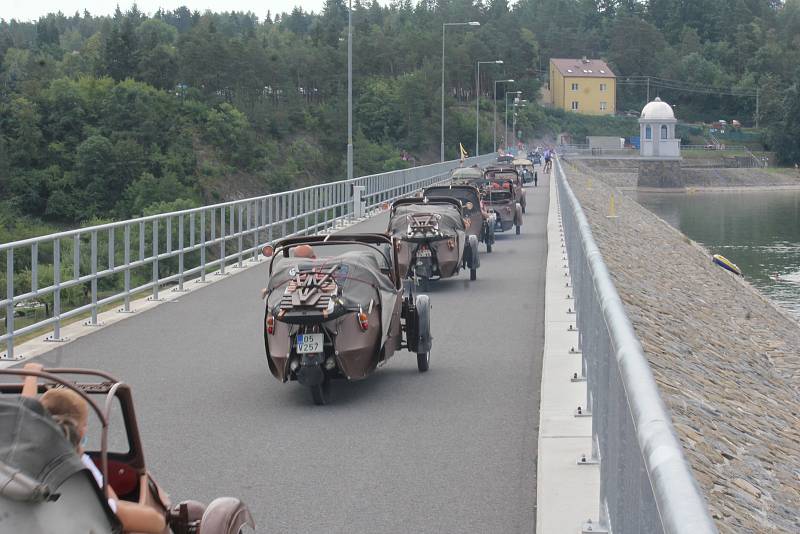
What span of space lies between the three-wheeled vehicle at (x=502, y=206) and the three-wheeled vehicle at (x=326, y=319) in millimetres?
22480

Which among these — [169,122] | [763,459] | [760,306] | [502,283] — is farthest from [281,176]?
[763,459]

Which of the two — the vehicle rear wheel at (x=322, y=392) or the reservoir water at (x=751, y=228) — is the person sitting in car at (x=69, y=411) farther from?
the reservoir water at (x=751, y=228)

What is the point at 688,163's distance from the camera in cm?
16100

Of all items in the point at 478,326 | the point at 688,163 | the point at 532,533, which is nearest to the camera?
the point at 532,533

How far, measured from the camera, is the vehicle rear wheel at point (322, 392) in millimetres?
11195

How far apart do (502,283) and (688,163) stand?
144 metres

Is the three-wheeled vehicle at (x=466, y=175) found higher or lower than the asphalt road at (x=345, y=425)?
higher

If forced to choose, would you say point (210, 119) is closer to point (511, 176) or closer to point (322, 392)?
point (511, 176)

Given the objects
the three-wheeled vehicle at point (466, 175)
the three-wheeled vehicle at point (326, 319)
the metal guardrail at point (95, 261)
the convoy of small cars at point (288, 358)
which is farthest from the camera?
the three-wheeled vehicle at point (466, 175)

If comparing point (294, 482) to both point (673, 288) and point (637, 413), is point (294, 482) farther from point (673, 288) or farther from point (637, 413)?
point (673, 288)

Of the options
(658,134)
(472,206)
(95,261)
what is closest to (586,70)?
(658,134)

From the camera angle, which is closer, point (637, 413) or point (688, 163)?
point (637, 413)

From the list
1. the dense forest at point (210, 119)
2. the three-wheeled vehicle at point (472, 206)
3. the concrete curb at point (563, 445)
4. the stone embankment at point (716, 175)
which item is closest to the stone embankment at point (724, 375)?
the concrete curb at point (563, 445)

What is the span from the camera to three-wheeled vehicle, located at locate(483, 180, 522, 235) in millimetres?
34344
